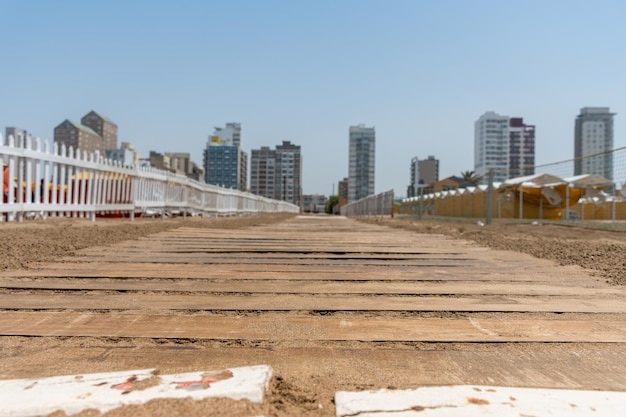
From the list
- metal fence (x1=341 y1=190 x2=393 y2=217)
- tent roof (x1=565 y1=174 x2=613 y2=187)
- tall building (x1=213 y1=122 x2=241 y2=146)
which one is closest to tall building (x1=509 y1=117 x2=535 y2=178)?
tall building (x1=213 y1=122 x2=241 y2=146)

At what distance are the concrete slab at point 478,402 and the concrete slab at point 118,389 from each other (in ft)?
0.95

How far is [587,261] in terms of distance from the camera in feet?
12.7

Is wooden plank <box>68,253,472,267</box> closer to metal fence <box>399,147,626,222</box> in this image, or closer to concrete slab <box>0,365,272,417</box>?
concrete slab <box>0,365,272,417</box>

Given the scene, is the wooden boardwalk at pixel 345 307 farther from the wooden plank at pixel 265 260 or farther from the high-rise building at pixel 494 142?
the high-rise building at pixel 494 142

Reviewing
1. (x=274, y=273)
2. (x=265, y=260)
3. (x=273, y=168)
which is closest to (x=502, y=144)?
(x=273, y=168)

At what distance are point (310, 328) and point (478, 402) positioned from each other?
0.88 meters

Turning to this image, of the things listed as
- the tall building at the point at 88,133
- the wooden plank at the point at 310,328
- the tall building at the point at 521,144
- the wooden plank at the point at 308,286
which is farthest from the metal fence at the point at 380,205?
the tall building at the point at 521,144

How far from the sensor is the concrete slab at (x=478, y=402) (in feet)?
3.50

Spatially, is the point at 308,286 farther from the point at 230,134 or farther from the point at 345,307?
the point at 230,134

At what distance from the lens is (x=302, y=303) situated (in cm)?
230

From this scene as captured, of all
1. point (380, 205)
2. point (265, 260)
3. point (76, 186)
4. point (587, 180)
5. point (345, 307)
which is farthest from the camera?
point (380, 205)

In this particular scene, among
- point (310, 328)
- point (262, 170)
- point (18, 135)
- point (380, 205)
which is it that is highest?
point (262, 170)

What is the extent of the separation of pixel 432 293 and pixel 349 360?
50.0 inches

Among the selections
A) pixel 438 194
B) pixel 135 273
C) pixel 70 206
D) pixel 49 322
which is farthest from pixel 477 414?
pixel 438 194
